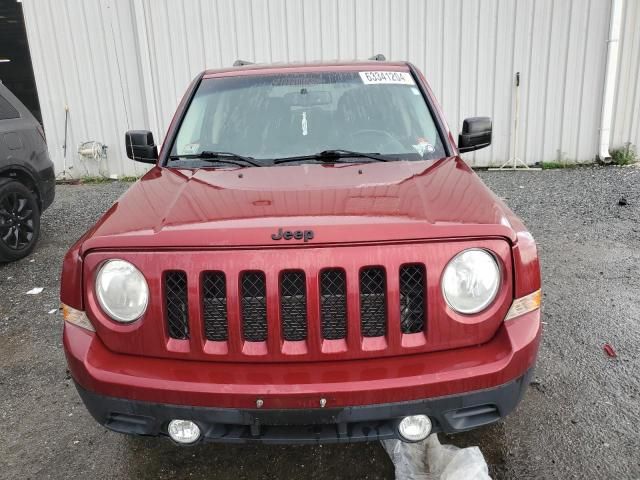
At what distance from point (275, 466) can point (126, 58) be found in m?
8.16

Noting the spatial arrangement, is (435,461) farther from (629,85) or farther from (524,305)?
(629,85)

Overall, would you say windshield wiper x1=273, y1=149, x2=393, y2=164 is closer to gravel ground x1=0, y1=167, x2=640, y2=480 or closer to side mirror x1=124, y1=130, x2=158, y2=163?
side mirror x1=124, y1=130, x2=158, y2=163

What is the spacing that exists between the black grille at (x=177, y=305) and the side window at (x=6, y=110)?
14.4 feet

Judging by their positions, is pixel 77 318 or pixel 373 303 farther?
pixel 77 318

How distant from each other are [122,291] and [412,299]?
104 centimetres

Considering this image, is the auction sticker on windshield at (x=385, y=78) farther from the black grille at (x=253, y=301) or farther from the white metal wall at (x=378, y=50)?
the white metal wall at (x=378, y=50)

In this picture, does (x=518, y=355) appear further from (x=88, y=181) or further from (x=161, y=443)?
(x=88, y=181)

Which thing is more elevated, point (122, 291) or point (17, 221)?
point (122, 291)

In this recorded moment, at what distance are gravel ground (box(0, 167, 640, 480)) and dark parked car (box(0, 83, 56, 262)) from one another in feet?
1.52

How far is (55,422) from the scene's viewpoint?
2893 mm

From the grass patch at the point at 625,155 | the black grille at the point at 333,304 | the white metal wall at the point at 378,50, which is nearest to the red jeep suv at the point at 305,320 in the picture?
the black grille at the point at 333,304

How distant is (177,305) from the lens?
77.4 inches

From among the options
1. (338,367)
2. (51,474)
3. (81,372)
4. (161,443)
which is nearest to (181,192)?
(81,372)

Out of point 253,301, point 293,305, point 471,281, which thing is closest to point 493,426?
point 471,281
